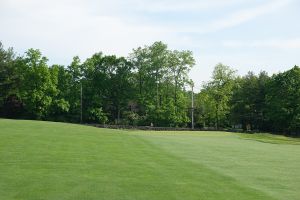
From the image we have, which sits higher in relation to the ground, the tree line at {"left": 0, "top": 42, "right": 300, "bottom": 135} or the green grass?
the tree line at {"left": 0, "top": 42, "right": 300, "bottom": 135}

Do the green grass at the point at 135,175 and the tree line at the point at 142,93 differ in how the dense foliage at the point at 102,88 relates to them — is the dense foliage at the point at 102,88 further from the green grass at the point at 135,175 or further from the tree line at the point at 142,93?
the green grass at the point at 135,175

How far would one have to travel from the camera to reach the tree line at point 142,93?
67.4 meters

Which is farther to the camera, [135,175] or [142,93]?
[142,93]

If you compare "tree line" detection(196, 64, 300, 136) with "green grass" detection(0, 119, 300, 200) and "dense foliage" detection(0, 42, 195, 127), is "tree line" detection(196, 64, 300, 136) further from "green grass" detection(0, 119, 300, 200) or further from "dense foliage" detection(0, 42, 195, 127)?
"green grass" detection(0, 119, 300, 200)

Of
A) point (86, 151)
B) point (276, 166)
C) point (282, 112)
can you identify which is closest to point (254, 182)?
point (276, 166)

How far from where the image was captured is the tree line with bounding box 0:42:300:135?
67.4 m

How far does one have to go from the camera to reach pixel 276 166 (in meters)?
18.1

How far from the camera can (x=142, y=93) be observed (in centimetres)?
7788

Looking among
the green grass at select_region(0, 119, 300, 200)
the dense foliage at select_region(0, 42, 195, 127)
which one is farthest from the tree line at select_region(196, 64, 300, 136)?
the green grass at select_region(0, 119, 300, 200)

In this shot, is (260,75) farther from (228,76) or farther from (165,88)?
(165,88)

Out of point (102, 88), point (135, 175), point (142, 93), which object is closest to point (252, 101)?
point (142, 93)

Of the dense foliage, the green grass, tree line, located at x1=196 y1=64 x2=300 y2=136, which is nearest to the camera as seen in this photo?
the green grass

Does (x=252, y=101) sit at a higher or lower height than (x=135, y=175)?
higher

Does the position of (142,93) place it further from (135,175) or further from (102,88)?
(135,175)
